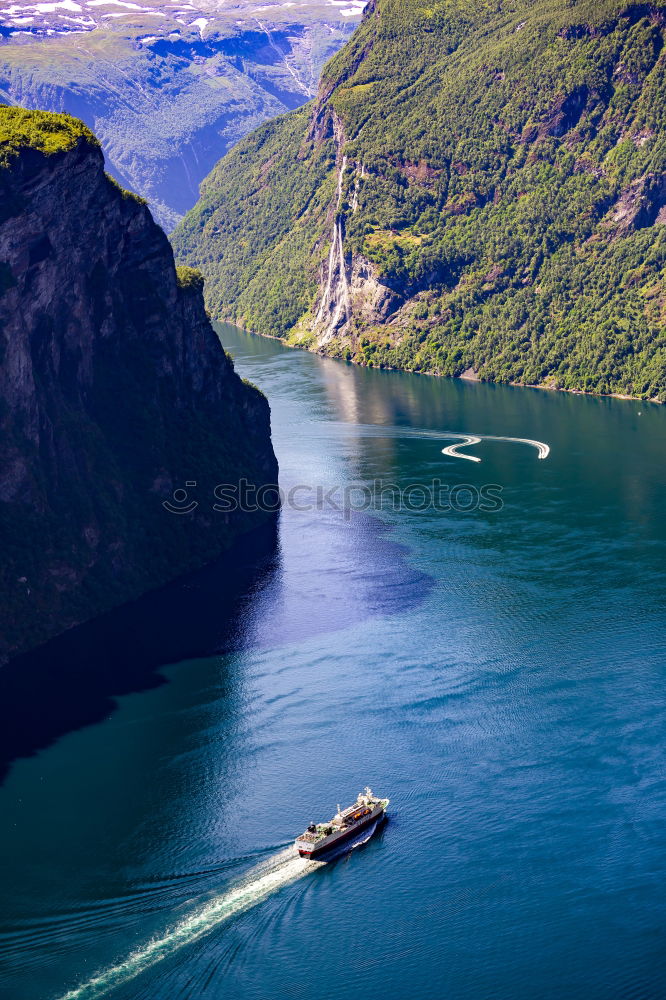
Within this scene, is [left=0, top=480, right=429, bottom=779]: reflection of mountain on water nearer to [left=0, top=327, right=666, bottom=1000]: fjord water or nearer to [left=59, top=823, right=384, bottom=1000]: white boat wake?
[left=0, top=327, right=666, bottom=1000]: fjord water

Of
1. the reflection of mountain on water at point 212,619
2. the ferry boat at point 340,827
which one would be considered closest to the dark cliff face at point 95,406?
the reflection of mountain on water at point 212,619

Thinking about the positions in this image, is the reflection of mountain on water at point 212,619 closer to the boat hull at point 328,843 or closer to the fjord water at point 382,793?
the fjord water at point 382,793

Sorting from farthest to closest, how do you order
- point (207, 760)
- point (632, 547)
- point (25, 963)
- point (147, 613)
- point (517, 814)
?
point (632, 547), point (147, 613), point (207, 760), point (517, 814), point (25, 963)

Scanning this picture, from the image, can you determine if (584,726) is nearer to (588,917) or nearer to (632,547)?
(588,917)

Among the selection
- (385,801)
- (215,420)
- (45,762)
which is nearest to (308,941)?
(385,801)

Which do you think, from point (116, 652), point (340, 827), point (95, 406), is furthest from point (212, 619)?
point (340, 827)
